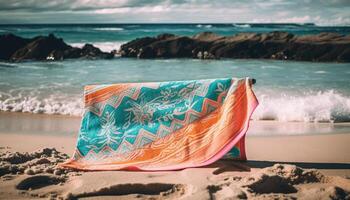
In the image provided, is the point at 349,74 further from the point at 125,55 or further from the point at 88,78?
the point at 125,55

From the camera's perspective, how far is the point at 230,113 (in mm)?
3775

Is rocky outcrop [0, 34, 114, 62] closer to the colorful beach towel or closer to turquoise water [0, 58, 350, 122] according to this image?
turquoise water [0, 58, 350, 122]

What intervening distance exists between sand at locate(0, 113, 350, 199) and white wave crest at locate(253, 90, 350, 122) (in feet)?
5.83

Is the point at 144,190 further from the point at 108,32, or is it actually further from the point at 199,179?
the point at 108,32

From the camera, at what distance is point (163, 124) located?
13.0ft

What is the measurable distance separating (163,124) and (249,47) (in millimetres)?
13901

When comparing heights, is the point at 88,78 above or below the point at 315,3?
below

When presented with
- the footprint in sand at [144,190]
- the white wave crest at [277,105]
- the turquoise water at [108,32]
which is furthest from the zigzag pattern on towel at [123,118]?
the turquoise water at [108,32]

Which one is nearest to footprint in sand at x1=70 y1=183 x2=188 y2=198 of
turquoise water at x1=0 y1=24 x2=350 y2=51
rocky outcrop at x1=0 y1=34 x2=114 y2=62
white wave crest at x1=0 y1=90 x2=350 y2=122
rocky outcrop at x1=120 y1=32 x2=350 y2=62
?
white wave crest at x1=0 y1=90 x2=350 y2=122

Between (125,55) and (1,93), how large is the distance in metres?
10.2

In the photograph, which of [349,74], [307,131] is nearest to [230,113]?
[307,131]

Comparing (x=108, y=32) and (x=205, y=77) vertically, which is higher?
(x=108, y=32)

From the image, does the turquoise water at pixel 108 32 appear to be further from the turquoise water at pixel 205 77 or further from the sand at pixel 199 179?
the sand at pixel 199 179

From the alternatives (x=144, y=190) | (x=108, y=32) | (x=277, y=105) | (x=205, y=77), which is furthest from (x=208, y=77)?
(x=108, y=32)
